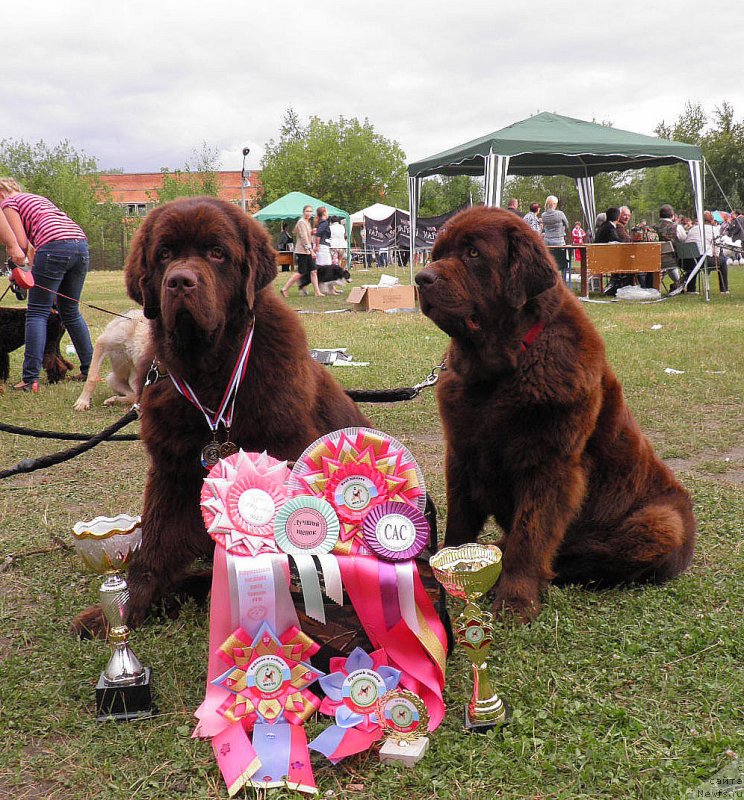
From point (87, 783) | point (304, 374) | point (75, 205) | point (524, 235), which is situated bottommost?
point (87, 783)

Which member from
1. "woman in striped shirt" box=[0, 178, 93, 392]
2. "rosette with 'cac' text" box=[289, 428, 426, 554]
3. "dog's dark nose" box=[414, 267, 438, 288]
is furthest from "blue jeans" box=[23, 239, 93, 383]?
"rosette with 'cac' text" box=[289, 428, 426, 554]

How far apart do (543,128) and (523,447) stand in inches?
538

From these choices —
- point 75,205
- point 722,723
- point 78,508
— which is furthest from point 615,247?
point 75,205

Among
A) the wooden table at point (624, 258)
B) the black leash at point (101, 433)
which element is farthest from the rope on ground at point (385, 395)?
the wooden table at point (624, 258)

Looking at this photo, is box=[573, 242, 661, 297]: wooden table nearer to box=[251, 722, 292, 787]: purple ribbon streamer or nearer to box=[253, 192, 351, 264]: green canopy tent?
box=[251, 722, 292, 787]: purple ribbon streamer

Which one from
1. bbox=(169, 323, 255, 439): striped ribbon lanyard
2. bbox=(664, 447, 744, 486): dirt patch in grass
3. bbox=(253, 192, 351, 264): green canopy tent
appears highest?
bbox=(253, 192, 351, 264): green canopy tent

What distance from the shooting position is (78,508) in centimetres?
413

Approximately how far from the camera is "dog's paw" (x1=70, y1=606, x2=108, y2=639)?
2.57 meters

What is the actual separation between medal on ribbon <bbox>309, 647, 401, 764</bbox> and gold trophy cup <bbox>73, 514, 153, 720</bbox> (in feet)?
1.76

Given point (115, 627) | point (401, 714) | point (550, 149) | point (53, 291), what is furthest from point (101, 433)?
point (550, 149)

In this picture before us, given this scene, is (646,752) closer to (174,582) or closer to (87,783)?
(87,783)

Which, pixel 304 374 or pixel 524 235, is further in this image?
pixel 304 374

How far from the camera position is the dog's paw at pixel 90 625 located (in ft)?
8.43

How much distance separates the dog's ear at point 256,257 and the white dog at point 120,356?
12.8 ft
